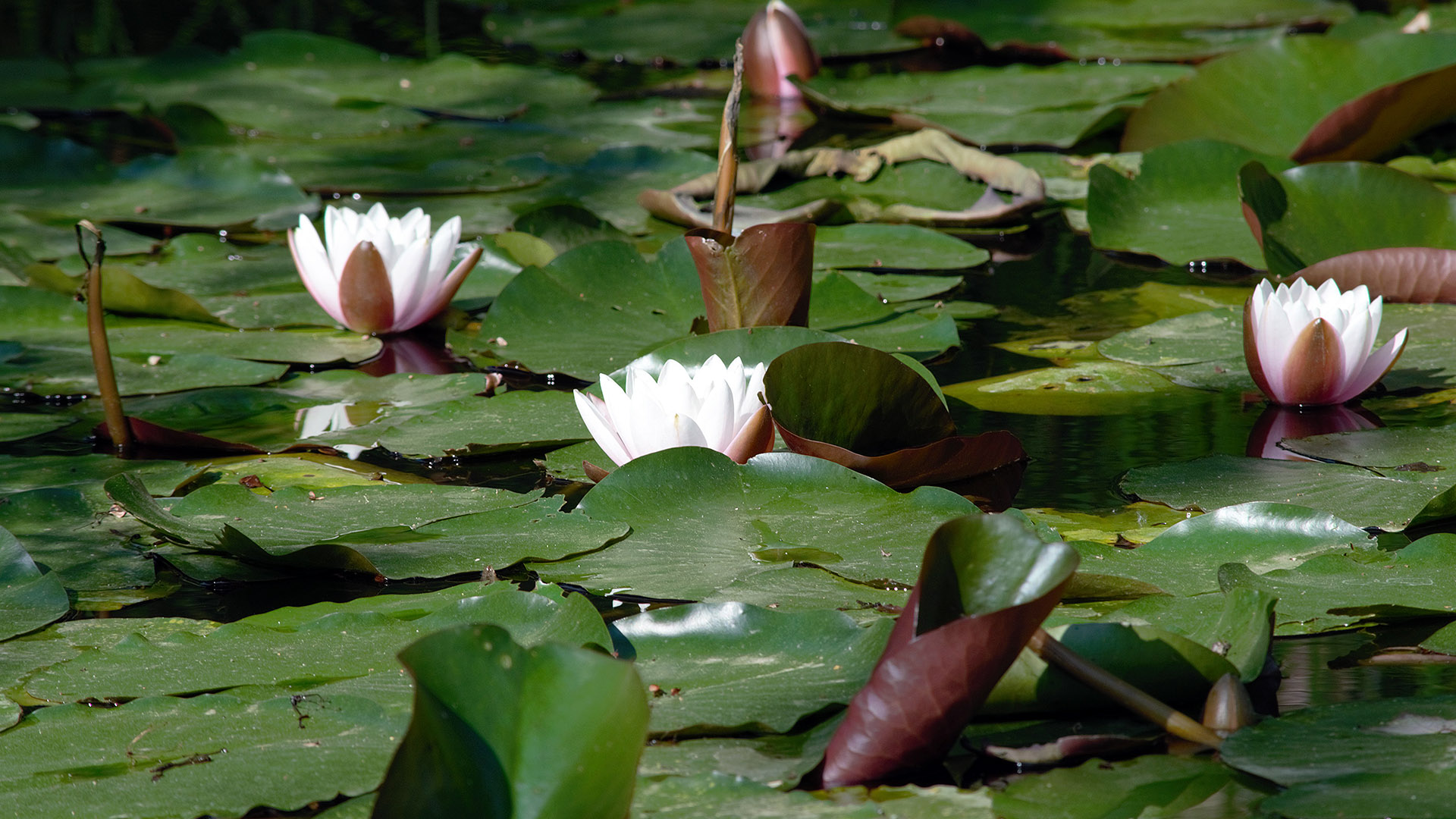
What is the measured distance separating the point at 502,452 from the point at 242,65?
11.6 feet

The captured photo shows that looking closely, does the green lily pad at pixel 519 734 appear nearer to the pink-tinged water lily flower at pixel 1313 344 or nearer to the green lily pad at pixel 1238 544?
the green lily pad at pixel 1238 544

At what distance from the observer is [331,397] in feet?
6.66

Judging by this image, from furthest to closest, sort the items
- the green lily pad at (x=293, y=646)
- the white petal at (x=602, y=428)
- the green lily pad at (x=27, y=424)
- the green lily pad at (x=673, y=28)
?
the green lily pad at (x=673, y=28) < the green lily pad at (x=27, y=424) < the white petal at (x=602, y=428) < the green lily pad at (x=293, y=646)

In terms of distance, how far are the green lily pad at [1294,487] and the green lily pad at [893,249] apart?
108 centimetres

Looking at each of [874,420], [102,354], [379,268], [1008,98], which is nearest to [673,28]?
[1008,98]

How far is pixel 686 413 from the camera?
1.48 m

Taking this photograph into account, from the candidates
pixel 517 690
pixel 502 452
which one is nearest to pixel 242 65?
pixel 502 452

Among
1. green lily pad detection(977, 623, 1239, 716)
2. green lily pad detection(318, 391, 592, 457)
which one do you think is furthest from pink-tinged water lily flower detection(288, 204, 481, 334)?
green lily pad detection(977, 623, 1239, 716)

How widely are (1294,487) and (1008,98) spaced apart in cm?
261

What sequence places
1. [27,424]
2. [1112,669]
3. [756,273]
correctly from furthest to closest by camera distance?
[27,424], [756,273], [1112,669]

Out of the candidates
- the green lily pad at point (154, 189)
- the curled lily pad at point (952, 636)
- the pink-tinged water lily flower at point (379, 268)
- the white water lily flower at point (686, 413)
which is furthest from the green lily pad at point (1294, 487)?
the green lily pad at point (154, 189)

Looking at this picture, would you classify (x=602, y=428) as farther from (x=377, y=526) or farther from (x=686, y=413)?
(x=377, y=526)

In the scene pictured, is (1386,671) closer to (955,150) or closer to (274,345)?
(274,345)

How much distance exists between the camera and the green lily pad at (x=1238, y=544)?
1284 millimetres
